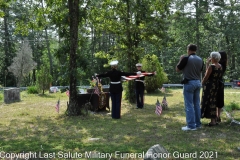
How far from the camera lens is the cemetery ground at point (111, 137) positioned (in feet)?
15.4

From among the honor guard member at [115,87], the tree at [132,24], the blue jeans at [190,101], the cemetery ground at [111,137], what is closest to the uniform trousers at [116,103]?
the honor guard member at [115,87]

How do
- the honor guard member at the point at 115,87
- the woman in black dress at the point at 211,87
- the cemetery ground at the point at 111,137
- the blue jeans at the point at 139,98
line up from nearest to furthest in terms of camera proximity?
the cemetery ground at the point at 111,137 → the woman in black dress at the point at 211,87 → the honor guard member at the point at 115,87 → the blue jeans at the point at 139,98

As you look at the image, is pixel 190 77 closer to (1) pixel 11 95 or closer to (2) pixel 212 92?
(2) pixel 212 92

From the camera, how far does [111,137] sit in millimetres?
5992

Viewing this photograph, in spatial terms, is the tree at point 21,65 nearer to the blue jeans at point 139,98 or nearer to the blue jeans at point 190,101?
the blue jeans at point 139,98

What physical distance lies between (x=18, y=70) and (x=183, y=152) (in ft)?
98.9

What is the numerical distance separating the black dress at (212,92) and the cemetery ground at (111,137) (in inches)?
15.6

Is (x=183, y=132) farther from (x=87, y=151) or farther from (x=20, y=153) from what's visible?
(x=20, y=153)

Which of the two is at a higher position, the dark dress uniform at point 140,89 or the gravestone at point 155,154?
the dark dress uniform at point 140,89

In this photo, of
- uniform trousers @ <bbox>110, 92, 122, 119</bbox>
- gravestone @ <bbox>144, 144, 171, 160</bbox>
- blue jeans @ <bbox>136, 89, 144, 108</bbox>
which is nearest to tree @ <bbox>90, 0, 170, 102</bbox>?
blue jeans @ <bbox>136, 89, 144, 108</bbox>

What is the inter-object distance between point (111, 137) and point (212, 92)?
2.53 meters

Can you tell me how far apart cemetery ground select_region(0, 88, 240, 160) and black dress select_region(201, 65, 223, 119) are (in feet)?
1.30

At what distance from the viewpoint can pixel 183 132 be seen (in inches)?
245

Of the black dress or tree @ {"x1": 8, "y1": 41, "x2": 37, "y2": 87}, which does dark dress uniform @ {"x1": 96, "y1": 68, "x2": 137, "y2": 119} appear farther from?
tree @ {"x1": 8, "y1": 41, "x2": 37, "y2": 87}
